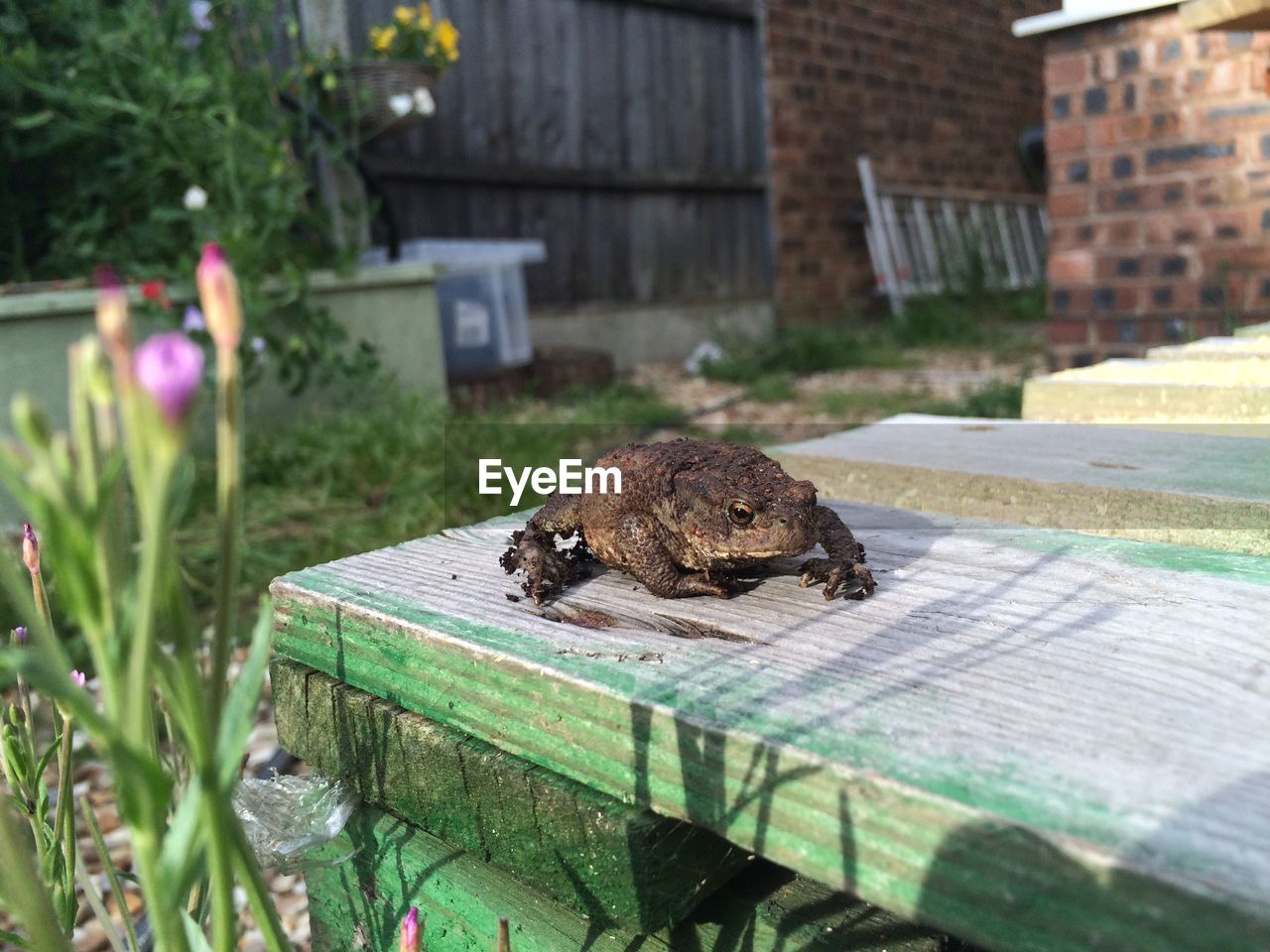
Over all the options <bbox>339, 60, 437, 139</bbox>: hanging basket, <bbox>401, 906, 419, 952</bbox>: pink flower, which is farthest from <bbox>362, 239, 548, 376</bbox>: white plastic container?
<bbox>401, 906, 419, 952</bbox>: pink flower

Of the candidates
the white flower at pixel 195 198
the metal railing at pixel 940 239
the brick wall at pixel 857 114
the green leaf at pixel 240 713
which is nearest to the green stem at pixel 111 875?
the green leaf at pixel 240 713

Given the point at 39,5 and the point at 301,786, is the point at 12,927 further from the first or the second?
the point at 39,5

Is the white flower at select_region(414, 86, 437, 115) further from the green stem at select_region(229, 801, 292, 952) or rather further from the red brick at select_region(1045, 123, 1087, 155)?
the green stem at select_region(229, 801, 292, 952)

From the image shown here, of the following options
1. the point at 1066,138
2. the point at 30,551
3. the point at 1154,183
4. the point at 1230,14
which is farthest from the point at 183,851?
the point at 1066,138

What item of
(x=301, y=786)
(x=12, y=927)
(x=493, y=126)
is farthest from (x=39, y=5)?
(x=301, y=786)

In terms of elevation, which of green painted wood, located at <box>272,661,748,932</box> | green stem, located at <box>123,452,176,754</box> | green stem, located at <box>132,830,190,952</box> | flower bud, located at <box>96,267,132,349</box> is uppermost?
flower bud, located at <box>96,267,132,349</box>
